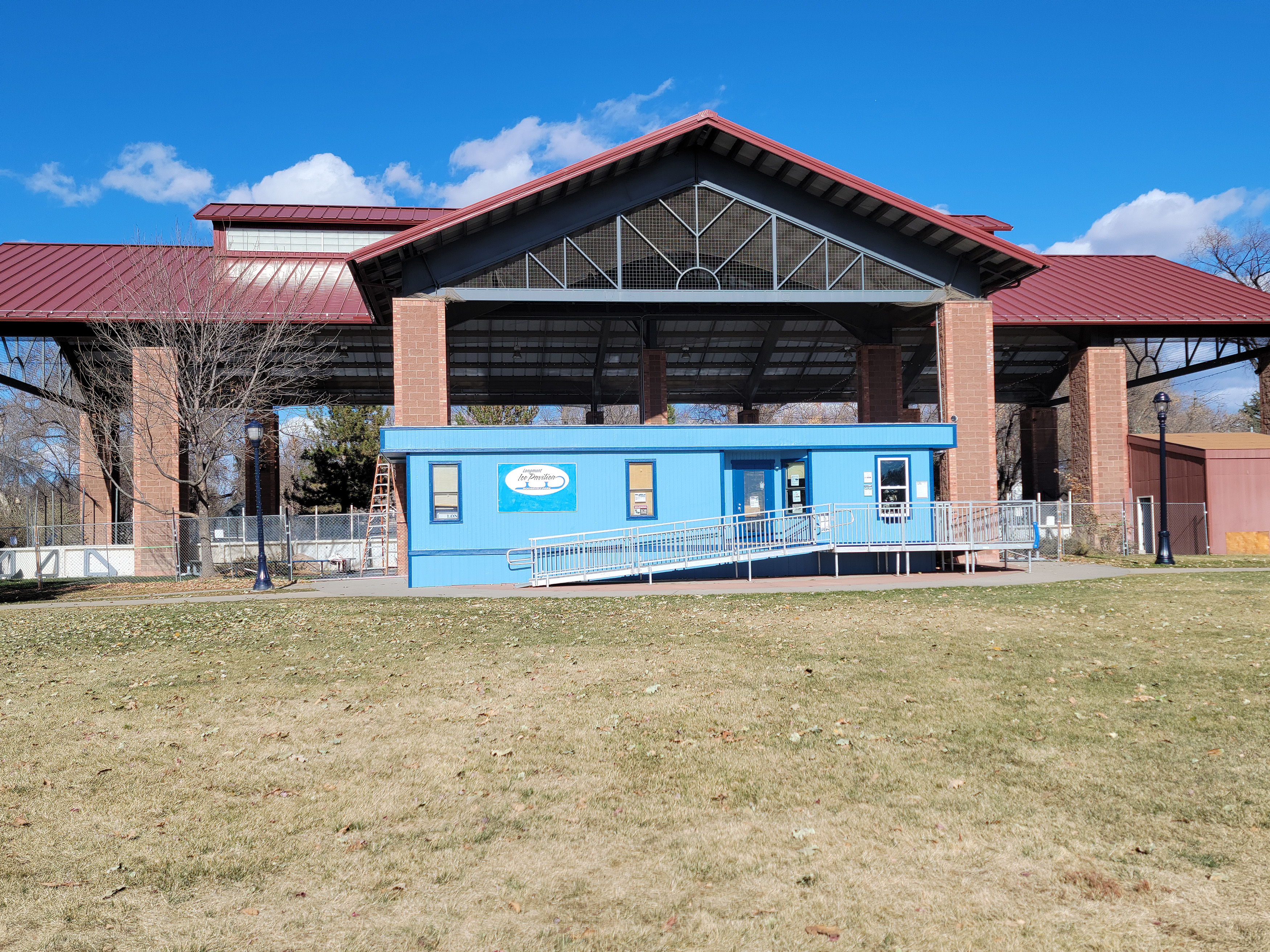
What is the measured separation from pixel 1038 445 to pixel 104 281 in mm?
40153

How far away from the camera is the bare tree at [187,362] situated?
90.9ft

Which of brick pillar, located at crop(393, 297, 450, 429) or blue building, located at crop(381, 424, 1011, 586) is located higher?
brick pillar, located at crop(393, 297, 450, 429)

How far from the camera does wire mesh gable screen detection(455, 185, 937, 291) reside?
2567cm

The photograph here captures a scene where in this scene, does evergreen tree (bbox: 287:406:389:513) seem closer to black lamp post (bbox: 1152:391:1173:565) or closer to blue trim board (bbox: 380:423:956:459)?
blue trim board (bbox: 380:423:956:459)

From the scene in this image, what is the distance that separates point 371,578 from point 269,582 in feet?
12.8

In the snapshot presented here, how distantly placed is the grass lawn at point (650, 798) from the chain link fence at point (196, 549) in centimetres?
1893

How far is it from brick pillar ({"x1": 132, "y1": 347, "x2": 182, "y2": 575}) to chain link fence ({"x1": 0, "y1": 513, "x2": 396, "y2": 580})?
0.04 m

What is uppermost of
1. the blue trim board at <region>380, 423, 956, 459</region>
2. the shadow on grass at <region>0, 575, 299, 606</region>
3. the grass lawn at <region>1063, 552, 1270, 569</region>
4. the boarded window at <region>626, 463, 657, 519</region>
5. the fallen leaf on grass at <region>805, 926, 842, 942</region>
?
the blue trim board at <region>380, 423, 956, 459</region>

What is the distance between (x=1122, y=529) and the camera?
30.5 m

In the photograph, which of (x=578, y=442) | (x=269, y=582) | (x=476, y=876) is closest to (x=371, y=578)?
(x=269, y=582)

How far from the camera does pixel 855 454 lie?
24250 mm

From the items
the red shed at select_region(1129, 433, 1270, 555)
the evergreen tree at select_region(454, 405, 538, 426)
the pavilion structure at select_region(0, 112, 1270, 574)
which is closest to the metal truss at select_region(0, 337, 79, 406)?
the pavilion structure at select_region(0, 112, 1270, 574)

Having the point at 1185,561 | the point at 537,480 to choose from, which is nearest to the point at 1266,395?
the point at 1185,561

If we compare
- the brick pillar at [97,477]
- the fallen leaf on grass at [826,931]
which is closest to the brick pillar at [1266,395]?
the fallen leaf on grass at [826,931]
